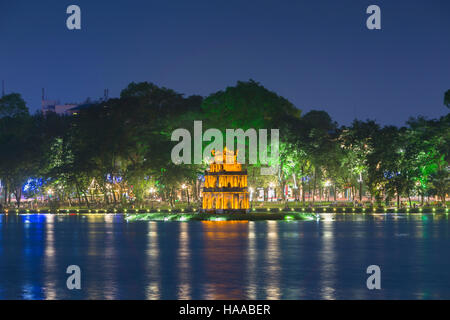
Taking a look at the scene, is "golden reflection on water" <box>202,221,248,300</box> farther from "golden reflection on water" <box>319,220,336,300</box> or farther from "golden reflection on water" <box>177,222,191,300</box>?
"golden reflection on water" <box>319,220,336,300</box>

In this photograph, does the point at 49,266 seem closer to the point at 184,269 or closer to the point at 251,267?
the point at 184,269

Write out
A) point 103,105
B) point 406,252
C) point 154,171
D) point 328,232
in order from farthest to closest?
1. point 103,105
2. point 154,171
3. point 328,232
4. point 406,252

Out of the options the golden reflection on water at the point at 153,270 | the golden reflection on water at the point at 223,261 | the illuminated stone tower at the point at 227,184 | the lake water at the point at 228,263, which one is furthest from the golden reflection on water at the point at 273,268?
the illuminated stone tower at the point at 227,184

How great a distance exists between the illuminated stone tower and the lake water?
19.8 metres

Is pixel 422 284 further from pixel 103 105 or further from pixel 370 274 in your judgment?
pixel 103 105

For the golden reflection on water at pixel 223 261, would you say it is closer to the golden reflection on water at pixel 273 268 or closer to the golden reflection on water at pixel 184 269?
the golden reflection on water at pixel 184 269

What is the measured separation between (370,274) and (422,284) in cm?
386

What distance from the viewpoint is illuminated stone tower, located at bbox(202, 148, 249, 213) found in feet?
316

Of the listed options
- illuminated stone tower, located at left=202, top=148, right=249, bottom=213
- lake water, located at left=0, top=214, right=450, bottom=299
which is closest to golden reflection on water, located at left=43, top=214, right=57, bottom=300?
lake water, located at left=0, top=214, right=450, bottom=299

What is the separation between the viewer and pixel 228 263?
149 ft

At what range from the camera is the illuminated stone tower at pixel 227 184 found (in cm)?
9625
